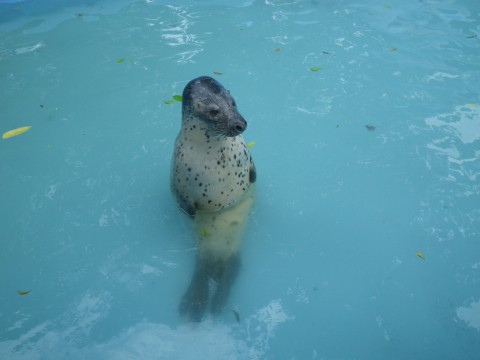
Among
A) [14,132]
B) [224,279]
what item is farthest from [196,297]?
[14,132]

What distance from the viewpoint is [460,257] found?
A: 329 centimetres

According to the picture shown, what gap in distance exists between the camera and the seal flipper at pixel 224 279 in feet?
9.93

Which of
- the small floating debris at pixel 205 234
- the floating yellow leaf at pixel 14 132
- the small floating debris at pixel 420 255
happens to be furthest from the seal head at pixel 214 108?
the floating yellow leaf at pixel 14 132

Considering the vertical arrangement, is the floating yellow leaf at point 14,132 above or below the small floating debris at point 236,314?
above

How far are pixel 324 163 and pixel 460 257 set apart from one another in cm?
152

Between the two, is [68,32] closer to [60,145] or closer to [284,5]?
[60,145]

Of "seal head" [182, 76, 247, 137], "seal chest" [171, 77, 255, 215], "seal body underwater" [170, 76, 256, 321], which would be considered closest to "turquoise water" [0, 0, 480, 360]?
"seal body underwater" [170, 76, 256, 321]

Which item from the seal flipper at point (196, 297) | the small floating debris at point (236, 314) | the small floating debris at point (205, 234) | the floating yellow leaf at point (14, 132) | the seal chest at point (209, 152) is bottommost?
the small floating debris at point (236, 314)

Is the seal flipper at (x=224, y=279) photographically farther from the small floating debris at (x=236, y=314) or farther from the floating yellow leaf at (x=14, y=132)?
the floating yellow leaf at (x=14, y=132)

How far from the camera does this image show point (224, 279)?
10.2 ft

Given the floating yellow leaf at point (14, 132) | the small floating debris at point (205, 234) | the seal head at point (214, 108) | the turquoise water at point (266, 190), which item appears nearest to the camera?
the seal head at point (214, 108)

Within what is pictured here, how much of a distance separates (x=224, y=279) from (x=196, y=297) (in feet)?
0.84

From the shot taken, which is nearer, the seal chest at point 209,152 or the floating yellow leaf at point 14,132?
the seal chest at point 209,152

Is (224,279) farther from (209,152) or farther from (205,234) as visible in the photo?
(209,152)
